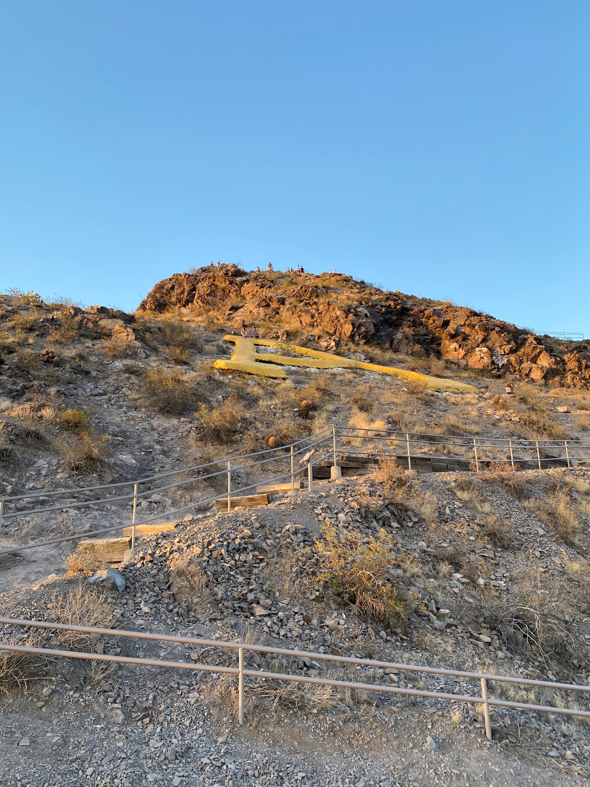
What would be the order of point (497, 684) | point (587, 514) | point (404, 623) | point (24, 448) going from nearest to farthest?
point (497, 684) < point (404, 623) < point (587, 514) < point (24, 448)

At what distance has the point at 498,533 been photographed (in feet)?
28.8

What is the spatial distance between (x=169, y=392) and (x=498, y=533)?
1092cm

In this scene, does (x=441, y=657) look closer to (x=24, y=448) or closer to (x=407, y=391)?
(x=24, y=448)

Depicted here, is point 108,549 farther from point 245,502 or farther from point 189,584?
point 245,502

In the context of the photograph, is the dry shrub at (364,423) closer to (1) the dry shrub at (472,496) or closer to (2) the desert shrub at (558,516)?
(1) the dry shrub at (472,496)

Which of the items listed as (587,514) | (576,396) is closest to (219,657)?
(587,514)

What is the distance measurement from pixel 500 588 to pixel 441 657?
2.17 meters

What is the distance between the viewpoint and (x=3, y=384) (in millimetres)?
14336

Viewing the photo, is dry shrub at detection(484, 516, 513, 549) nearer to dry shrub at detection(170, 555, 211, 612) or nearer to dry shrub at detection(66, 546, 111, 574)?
dry shrub at detection(170, 555, 211, 612)

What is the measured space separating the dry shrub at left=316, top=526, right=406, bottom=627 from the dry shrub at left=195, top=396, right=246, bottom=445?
6769mm

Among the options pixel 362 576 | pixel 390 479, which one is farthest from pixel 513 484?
pixel 362 576

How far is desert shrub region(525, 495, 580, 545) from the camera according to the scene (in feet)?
31.0

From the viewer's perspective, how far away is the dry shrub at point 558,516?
9.45 metres

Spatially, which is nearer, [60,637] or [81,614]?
[60,637]
